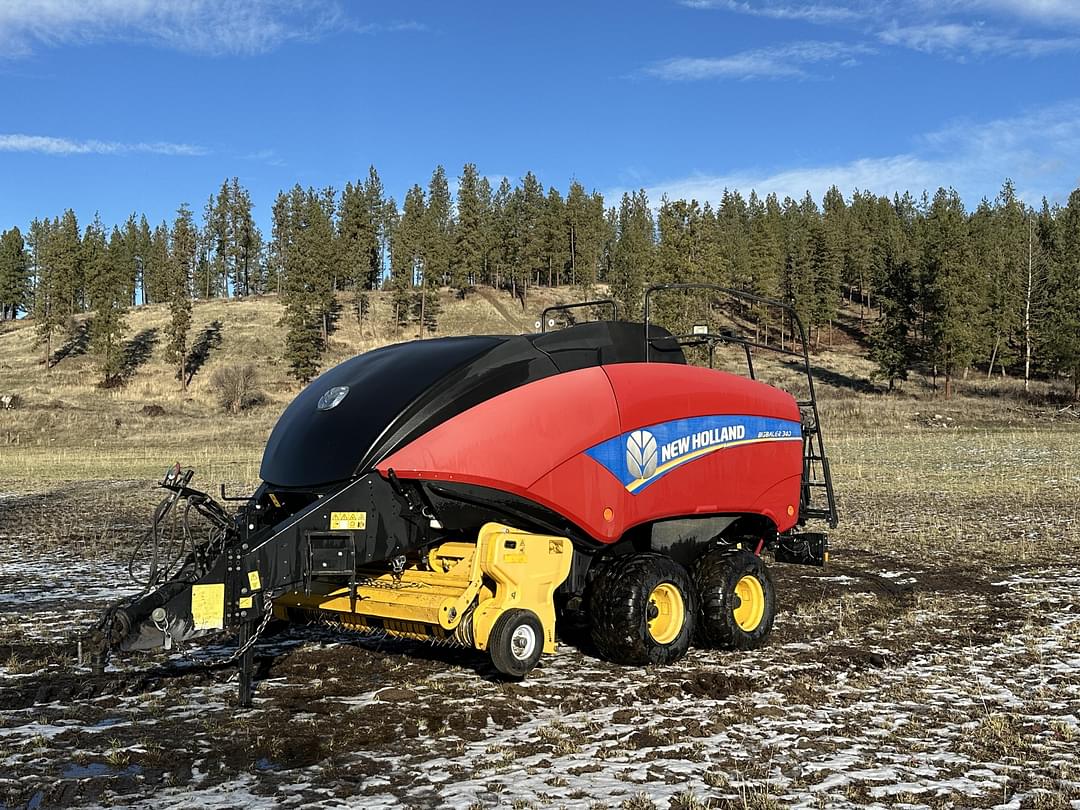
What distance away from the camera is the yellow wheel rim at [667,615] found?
28.3ft

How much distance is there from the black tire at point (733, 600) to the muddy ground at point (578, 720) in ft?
A: 0.61

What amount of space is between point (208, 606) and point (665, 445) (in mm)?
4067

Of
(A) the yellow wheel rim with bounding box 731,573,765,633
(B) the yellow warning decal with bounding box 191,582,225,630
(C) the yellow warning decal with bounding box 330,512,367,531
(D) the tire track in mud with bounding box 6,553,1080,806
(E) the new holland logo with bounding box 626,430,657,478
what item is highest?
(E) the new holland logo with bounding box 626,430,657,478

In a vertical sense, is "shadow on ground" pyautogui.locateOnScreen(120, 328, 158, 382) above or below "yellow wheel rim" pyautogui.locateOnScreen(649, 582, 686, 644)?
above

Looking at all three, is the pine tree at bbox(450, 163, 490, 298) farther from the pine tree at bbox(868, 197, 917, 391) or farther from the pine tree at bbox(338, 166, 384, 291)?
the pine tree at bbox(868, 197, 917, 391)

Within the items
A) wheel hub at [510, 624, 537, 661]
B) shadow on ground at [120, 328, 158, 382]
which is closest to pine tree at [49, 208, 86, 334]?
shadow on ground at [120, 328, 158, 382]

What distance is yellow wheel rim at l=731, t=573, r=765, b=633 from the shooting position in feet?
30.9

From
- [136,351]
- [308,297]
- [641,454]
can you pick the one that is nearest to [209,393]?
[308,297]

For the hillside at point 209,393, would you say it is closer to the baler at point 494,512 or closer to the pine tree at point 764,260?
the pine tree at point 764,260

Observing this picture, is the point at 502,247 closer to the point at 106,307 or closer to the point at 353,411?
the point at 106,307

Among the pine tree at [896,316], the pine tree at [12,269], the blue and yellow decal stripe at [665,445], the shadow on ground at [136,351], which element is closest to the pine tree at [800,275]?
the pine tree at [896,316]

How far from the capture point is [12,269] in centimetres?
10781

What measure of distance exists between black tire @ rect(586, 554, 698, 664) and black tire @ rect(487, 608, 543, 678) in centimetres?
90

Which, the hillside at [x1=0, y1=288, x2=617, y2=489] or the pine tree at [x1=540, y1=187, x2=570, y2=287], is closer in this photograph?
the hillside at [x1=0, y1=288, x2=617, y2=489]
